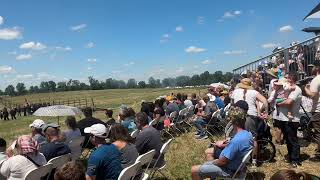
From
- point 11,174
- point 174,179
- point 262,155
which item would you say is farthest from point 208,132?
point 11,174

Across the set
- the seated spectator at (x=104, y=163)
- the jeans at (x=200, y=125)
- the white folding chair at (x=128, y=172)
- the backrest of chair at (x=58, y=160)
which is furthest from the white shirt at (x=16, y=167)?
the jeans at (x=200, y=125)

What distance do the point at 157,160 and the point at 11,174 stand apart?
2371 millimetres

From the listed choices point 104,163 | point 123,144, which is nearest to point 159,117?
point 123,144

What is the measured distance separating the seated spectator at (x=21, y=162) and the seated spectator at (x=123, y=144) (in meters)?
1.16

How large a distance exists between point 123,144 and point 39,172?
1.29 meters

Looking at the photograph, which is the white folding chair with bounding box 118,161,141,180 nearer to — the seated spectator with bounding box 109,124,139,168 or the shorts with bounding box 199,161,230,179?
the seated spectator with bounding box 109,124,139,168

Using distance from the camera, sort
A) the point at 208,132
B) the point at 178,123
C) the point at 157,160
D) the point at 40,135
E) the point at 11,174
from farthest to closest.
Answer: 1. the point at 178,123
2. the point at 208,132
3. the point at 40,135
4. the point at 157,160
5. the point at 11,174

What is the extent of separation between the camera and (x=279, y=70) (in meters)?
12.5

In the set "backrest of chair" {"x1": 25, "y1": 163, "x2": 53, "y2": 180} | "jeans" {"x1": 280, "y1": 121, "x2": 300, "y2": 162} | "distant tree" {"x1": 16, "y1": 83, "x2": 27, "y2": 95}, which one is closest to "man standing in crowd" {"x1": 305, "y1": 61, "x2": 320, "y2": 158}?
"jeans" {"x1": 280, "y1": 121, "x2": 300, "y2": 162}

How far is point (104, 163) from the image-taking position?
5398 millimetres

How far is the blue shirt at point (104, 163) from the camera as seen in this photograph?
5.35 meters

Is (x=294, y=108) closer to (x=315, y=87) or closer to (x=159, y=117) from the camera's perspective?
(x=315, y=87)

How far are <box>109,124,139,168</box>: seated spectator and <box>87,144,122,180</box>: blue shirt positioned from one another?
2.40 feet

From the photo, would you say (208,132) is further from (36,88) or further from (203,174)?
(36,88)
